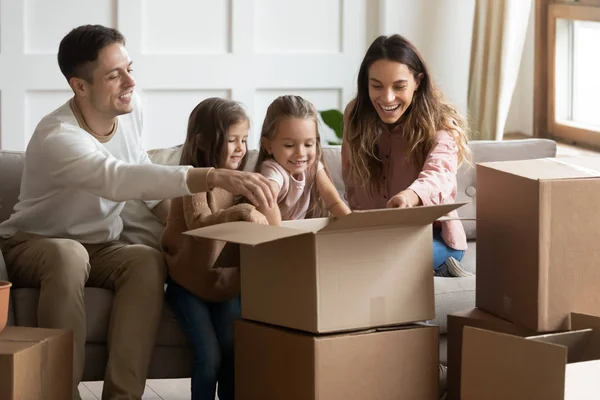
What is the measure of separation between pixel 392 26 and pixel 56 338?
2.76 metres

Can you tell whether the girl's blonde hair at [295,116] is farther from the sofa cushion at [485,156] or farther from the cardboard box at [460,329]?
the sofa cushion at [485,156]

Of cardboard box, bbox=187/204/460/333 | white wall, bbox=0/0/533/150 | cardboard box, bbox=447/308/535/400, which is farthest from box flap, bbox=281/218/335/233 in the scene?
white wall, bbox=0/0/533/150

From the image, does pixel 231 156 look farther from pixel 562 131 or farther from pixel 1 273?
pixel 562 131

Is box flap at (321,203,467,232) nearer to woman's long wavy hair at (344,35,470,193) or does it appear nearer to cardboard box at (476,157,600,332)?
cardboard box at (476,157,600,332)

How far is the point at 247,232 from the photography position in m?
2.17

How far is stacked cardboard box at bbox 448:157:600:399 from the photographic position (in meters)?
2.12

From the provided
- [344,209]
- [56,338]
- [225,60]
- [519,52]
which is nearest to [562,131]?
[519,52]

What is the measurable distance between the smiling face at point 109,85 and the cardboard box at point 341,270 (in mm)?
662

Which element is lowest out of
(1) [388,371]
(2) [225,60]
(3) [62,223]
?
(1) [388,371]

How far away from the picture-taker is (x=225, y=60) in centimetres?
462

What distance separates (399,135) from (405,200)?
0.44 meters

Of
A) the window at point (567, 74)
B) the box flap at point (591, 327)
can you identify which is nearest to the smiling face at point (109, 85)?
the box flap at point (591, 327)

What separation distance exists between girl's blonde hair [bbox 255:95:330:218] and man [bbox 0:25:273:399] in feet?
1.03

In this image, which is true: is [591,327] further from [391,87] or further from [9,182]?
[9,182]
